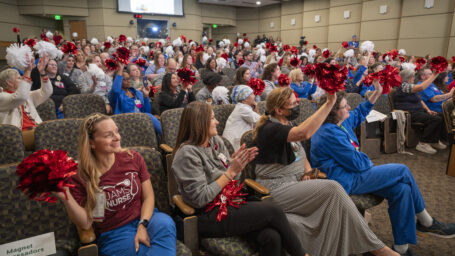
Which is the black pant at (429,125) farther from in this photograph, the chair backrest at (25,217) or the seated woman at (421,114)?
the chair backrest at (25,217)

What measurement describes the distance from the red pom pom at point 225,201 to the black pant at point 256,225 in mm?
29

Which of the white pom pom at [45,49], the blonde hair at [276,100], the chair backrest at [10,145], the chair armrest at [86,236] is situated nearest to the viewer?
the chair armrest at [86,236]

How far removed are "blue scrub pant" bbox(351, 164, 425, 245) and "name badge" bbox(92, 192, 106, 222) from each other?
171 cm

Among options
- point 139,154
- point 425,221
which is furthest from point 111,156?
point 425,221

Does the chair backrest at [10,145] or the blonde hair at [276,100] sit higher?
the blonde hair at [276,100]

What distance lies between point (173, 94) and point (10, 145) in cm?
190

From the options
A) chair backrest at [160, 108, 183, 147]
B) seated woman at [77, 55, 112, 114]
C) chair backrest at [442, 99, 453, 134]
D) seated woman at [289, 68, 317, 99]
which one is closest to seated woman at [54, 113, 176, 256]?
chair backrest at [160, 108, 183, 147]

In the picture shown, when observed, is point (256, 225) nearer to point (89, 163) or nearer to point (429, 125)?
point (89, 163)

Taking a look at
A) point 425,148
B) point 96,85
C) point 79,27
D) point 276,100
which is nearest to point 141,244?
point 276,100

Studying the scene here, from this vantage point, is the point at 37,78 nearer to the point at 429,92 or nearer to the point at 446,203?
the point at 446,203

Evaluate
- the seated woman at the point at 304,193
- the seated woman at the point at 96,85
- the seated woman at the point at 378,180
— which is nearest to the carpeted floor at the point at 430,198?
the seated woman at the point at 378,180

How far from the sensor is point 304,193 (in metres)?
1.92

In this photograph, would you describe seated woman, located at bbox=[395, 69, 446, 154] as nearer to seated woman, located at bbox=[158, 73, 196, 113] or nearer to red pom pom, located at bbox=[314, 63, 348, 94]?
seated woman, located at bbox=[158, 73, 196, 113]

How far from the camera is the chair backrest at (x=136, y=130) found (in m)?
2.72
